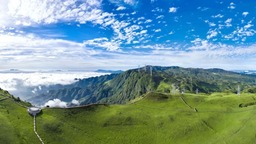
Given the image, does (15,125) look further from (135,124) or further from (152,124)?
(152,124)

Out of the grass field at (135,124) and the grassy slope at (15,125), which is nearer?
the grassy slope at (15,125)

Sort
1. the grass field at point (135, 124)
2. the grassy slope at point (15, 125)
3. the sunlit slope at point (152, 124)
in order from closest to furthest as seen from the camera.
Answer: the grassy slope at point (15, 125) < the grass field at point (135, 124) < the sunlit slope at point (152, 124)

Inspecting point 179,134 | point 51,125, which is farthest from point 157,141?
point 51,125

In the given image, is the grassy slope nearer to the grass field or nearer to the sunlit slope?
the grass field

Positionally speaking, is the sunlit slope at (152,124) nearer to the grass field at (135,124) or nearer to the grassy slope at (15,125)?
the grass field at (135,124)

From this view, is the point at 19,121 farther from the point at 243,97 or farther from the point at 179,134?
the point at 243,97

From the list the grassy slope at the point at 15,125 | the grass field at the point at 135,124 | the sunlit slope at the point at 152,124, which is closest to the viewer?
the grassy slope at the point at 15,125

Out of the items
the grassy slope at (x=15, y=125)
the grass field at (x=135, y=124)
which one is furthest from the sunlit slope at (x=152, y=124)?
the grassy slope at (x=15, y=125)
